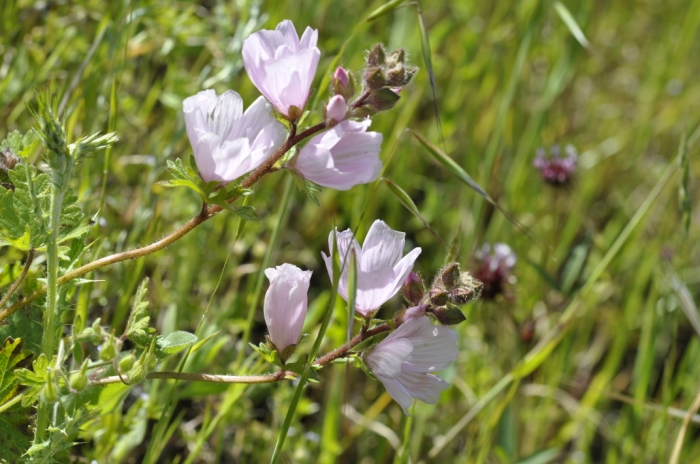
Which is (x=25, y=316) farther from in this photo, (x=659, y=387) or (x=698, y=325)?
(x=659, y=387)

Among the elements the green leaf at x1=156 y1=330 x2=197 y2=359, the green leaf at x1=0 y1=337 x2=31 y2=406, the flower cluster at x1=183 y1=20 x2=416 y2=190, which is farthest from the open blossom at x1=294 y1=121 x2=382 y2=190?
the green leaf at x1=0 y1=337 x2=31 y2=406

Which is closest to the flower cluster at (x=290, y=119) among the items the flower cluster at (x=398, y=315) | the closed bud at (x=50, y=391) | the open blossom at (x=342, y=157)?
the open blossom at (x=342, y=157)

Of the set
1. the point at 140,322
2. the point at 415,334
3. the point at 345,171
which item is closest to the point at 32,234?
the point at 140,322

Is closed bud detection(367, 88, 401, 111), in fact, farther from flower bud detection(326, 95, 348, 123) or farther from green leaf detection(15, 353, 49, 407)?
green leaf detection(15, 353, 49, 407)

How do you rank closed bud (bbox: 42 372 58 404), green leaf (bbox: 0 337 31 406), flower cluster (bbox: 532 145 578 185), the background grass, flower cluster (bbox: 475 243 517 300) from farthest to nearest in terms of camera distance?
flower cluster (bbox: 532 145 578 185)
flower cluster (bbox: 475 243 517 300)
the background grass
green leaf (bbox: 0 337 31 406)
closed bud (bbox: 42 372 58 404)

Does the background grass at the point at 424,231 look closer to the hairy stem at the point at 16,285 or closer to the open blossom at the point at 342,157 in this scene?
the hairy stem at the point at 16,285

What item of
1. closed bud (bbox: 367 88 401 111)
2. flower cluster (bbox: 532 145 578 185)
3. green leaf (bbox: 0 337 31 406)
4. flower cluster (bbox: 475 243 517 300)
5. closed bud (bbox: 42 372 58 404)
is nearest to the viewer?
closed bud (bbox: 42 372 58 404)
